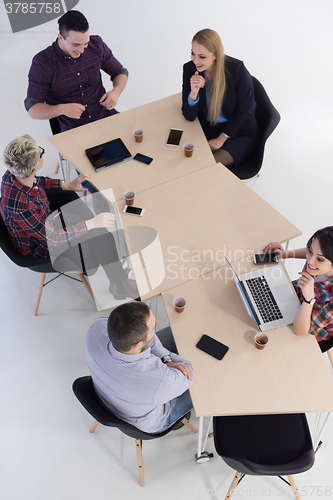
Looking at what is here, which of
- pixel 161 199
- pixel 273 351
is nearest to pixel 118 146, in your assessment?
pixel 161 199

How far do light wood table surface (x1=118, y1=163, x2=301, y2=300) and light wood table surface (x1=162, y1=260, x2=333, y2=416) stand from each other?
17 cm

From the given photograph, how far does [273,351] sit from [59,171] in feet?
9.31

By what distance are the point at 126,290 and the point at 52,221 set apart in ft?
2.47

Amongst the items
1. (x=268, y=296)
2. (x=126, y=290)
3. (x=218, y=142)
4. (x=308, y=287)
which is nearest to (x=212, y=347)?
(x=268, y=296)

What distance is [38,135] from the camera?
4547 millimetres

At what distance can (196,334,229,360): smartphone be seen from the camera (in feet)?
7.75

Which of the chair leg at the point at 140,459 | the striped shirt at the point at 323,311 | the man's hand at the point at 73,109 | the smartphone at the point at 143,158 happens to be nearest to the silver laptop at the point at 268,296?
the striped shirt at the point at 323,311

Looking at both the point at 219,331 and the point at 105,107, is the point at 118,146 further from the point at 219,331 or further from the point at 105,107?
the point at 219,331

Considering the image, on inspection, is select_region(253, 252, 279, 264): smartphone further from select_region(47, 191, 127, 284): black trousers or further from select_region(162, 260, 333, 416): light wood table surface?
select_region(47, 191, 127, 284): black trousers

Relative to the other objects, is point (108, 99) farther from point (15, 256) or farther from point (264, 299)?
point (264, 299)

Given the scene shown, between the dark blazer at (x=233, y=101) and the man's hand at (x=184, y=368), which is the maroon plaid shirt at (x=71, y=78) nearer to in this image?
the dark blazer at (x=233, y=101)

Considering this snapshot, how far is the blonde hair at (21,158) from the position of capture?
2.63 m

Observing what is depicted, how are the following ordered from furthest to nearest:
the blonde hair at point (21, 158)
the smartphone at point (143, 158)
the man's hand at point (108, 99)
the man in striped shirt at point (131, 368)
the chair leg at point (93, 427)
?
the man's hand at point (108, 99) < the smartphone at point (143, 158) < the chair leg at point (93, 427) < the blonde hair at point (21, 158) < the man in striped shirt at point (131, 368)

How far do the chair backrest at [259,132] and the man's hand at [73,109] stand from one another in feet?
4.43
